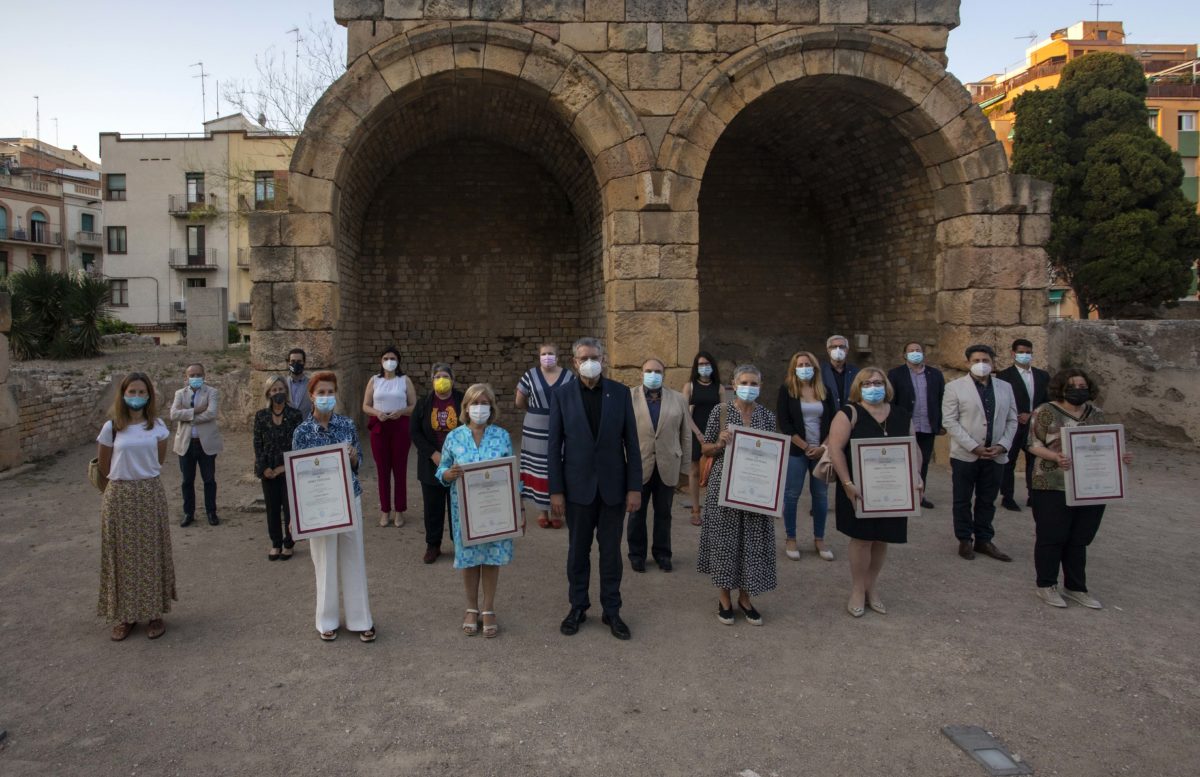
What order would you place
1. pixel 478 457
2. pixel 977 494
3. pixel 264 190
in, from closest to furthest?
pixel 478 457 < pixel 977 494 < pixel 264 190

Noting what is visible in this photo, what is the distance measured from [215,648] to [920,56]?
29.8 feet

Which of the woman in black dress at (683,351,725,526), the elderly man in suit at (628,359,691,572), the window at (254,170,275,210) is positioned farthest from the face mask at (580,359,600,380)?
the window at (254,170,275,210)

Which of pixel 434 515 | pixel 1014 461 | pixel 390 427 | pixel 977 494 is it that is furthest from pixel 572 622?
pixel 1014 461

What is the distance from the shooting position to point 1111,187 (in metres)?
19.7

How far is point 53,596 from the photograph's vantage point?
5.29 metres

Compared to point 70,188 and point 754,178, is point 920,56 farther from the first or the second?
point 70,188

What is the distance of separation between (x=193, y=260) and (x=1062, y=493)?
36764 millimetres

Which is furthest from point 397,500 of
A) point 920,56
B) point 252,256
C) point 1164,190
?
point 1164,190

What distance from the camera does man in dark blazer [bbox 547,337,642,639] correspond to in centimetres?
450

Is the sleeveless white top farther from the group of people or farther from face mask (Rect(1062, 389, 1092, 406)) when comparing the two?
face mask (Rect(1062, 389, 1092, 406))

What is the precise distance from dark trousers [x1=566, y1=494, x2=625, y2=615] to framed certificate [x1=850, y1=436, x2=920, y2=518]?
56.7 inches

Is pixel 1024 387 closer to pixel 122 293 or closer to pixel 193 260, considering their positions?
pixel 193 260

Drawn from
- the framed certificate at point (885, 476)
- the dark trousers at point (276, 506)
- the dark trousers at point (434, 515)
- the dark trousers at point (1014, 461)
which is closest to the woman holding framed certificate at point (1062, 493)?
the framed certificate at point (885, 476)

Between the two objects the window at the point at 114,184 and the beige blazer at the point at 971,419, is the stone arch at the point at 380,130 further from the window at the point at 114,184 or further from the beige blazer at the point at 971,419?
the window at the point at 114,184
